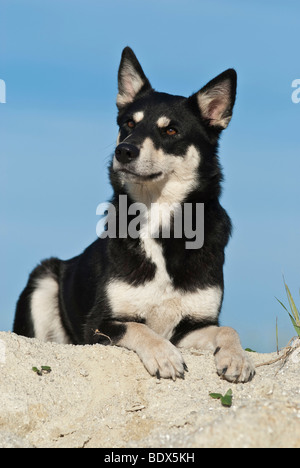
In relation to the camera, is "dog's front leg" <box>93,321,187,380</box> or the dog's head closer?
"dog's front leg" <box>93,321,187,380</box>

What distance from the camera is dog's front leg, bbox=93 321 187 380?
4719 millimetres

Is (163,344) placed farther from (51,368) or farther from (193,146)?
(193,146)

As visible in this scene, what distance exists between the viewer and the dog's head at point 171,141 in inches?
218

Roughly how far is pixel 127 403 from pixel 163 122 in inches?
105

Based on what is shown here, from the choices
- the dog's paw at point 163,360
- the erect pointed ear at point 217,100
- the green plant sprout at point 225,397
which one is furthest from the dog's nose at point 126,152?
the green plant sprout at point 225,397

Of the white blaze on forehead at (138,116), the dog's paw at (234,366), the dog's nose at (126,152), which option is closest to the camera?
the dog's paw at (234,366)

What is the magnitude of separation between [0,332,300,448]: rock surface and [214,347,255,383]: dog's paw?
7cm

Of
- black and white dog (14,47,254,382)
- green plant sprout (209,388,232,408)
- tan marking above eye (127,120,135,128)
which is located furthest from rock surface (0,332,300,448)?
tan marking above eye (127,120,135,128)

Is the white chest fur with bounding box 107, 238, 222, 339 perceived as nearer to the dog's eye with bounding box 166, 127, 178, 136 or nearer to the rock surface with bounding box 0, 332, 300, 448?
the rock surface with bounding box 0, 332, 300, 448

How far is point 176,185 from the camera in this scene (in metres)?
5.83

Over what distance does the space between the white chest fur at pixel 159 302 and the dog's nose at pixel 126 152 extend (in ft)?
3.07

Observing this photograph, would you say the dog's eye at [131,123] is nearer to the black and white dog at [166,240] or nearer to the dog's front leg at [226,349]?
the black and white dog at [166,240]

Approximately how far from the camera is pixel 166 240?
19.0ft

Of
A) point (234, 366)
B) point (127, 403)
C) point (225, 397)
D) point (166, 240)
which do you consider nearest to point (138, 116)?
point (166, 240)
